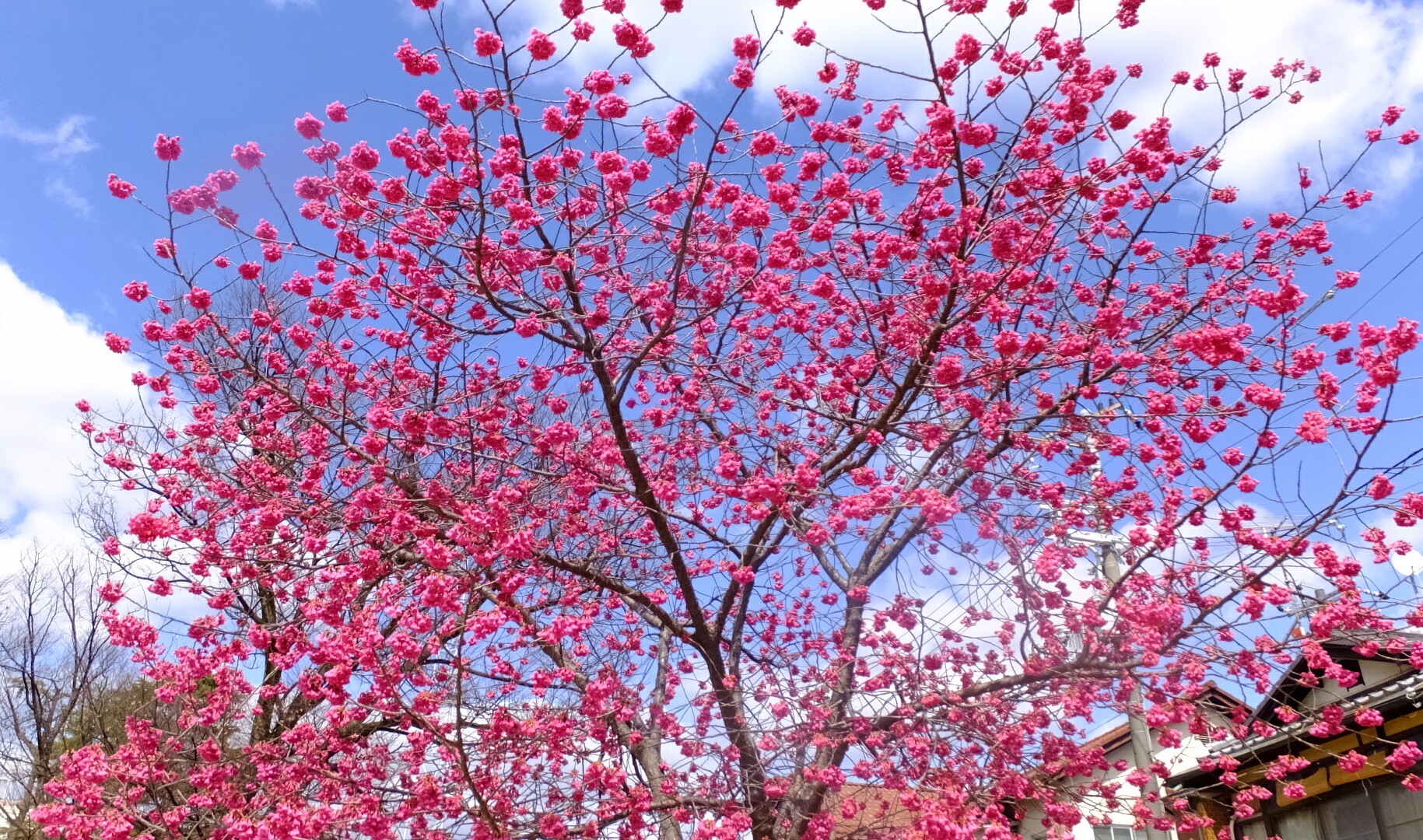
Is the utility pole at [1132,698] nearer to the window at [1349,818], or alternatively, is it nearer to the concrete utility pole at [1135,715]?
the concrete utility pole at [1135,715]

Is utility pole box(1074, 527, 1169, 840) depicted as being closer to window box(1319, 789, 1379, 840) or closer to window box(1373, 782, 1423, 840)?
window box(1373, 782, 1423, 840)

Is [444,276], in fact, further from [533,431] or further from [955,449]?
[955,449]

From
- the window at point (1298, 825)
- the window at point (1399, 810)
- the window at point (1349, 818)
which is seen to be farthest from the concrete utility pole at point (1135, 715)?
the window at point (1298, 825)

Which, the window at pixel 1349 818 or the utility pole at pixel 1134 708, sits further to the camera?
the window at pixel 1349 818

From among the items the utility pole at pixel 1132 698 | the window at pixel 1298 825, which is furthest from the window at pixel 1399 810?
the utility pole at pixel 1132 698

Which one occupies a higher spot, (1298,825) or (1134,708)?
(1134,708)

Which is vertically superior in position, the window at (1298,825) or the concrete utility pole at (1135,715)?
the concrete utility pole at (1135,715)

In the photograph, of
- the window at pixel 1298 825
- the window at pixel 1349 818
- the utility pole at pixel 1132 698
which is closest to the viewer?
the utility pole at pixel 1132 698

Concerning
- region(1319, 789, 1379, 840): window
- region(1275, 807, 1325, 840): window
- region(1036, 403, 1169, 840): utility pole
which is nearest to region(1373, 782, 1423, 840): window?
region(1319, 789, 1379, 840): window

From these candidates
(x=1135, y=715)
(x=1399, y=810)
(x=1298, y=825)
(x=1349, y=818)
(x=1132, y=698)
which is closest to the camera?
(x=1135, y=715)

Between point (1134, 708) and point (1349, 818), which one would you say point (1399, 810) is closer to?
point (1349, 818)

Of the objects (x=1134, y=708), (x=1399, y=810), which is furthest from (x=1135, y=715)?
(x=1399, y=810)

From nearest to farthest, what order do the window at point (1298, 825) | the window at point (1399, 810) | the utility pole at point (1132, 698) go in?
the utility pole at point (1132, 698), the window at point (1399, 810), the window at point (1298, 825)

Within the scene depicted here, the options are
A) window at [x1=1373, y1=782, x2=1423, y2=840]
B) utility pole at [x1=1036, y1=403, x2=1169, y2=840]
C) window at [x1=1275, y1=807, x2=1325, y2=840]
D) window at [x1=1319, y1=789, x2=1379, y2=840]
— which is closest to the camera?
utility pole at [x1=1036, y1=403, x2=1169, y2=840]
